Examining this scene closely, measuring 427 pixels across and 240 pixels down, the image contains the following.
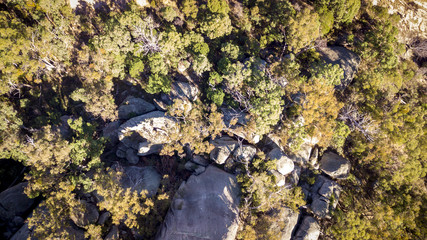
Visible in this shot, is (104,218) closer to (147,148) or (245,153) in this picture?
(147,148)

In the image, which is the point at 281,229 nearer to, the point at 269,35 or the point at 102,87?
the point at 269,35

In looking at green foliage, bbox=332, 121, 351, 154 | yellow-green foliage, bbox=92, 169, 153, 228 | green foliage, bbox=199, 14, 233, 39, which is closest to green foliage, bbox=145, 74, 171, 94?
green foliage, bbox=199, 14, 233, 39

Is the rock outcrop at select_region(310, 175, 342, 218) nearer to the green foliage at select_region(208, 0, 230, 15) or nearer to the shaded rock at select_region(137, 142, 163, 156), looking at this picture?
the shaded rock at select_region(137, 142, 163, 156)

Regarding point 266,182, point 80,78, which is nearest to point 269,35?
point 266,182

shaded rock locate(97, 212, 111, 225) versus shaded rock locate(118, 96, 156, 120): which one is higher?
shaded rock locate(118, 96, 156, 120)

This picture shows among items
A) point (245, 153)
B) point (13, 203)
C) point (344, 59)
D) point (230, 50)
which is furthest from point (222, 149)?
point (13, 203)

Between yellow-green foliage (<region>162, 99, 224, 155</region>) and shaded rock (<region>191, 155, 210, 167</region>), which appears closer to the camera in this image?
yellow-green foliage (<region>162, 99, 224, 155</region>)

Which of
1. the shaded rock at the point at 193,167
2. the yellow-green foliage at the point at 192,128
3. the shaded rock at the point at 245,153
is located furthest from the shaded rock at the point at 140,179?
the shaded rock at the point at 245,153
